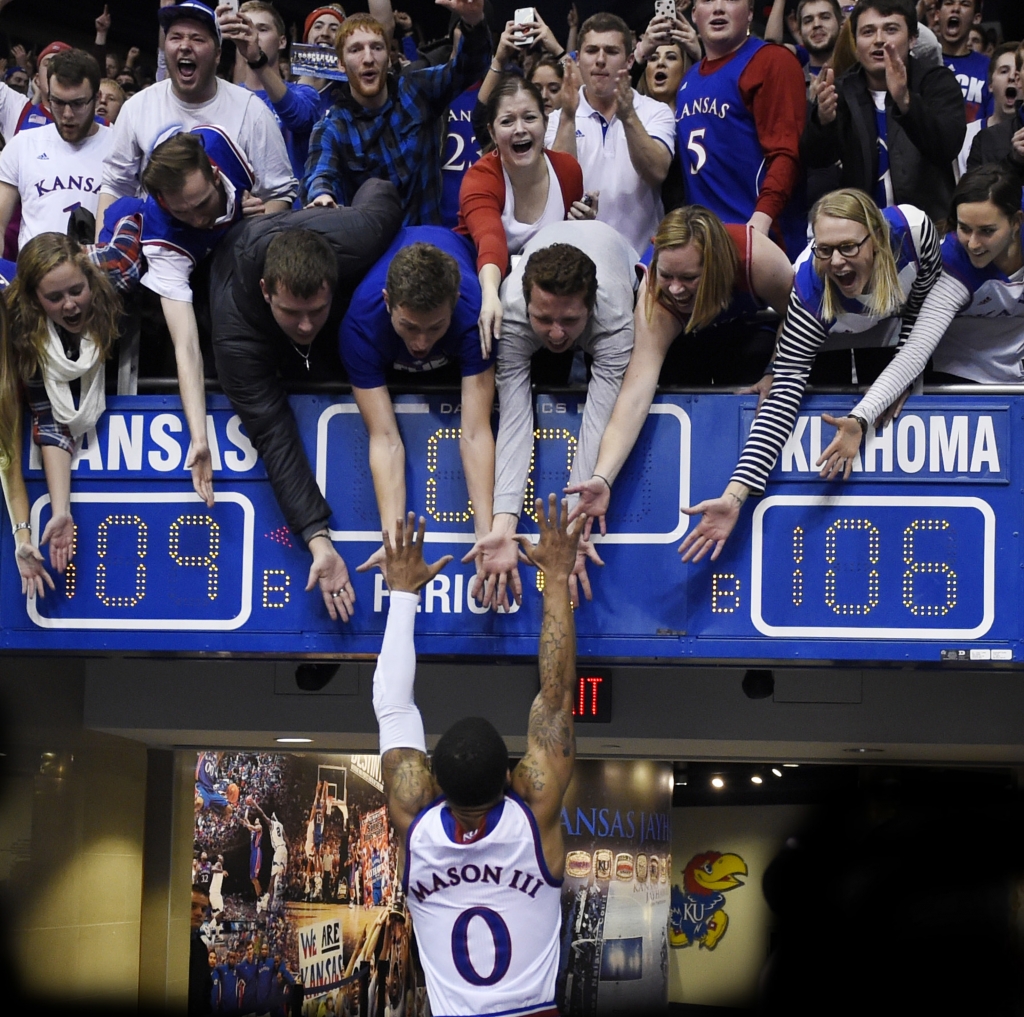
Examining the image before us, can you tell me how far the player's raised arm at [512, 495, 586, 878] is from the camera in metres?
4.08

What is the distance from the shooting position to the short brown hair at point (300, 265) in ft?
16.1

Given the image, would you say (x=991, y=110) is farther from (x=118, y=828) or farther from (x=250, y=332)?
(x=118, y=828)

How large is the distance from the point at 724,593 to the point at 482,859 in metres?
1.88

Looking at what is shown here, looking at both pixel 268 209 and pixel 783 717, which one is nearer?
pixel 268 209

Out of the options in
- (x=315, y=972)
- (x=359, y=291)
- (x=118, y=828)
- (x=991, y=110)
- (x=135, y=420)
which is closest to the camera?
(x=359, y=291)

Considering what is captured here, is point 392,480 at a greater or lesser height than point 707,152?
lesser

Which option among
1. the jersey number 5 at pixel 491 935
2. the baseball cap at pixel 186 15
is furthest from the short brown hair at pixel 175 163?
the jersey number 5 at pixel 491 935

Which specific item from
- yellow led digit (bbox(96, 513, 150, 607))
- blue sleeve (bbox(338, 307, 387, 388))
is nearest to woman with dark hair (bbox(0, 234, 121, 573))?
yellow led digit (bbox(96, 513, 150, 607))

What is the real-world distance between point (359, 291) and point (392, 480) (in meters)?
0.75

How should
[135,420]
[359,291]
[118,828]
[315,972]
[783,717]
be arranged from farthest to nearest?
[315,972]
[118,828]
[783,717]
[135,420]
[359,291]

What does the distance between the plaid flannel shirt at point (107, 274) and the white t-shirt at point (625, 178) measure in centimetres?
187

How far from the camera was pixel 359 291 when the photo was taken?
17.2 feet

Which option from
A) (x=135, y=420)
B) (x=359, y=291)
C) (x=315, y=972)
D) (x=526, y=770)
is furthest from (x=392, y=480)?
(x=315, y=972)

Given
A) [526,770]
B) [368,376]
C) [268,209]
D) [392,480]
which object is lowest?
[526,770]
